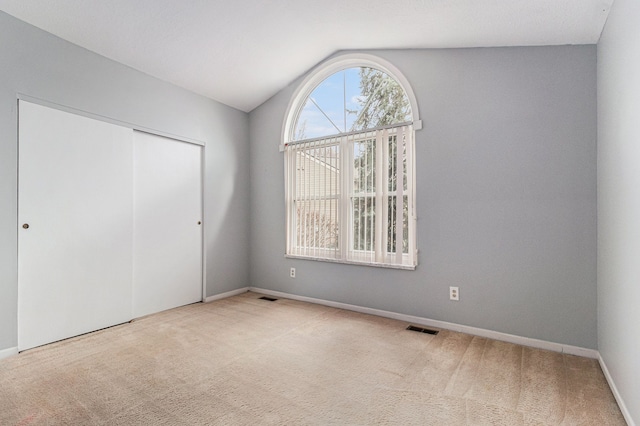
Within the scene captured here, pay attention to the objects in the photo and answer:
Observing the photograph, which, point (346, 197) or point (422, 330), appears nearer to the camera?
point (422, 330)

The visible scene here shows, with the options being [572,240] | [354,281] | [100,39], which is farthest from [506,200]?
[100,39]

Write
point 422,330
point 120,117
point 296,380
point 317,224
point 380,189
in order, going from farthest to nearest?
point 317,224, point 380,189, point 120,117, point 422,330, point 296,380

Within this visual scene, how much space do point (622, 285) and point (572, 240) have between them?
0.75m

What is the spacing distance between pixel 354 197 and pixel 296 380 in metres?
2.03

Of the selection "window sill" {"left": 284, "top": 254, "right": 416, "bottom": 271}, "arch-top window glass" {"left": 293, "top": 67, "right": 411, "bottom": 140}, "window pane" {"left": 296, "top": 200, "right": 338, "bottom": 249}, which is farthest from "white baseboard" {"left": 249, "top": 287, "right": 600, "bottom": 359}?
"arch-top window glass" {"left": 293, "top": 67, "right": 411, "bottom": 140}

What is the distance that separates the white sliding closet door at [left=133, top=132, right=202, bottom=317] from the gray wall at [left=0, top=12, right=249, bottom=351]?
0.50 feet

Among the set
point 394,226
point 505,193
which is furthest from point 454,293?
point 505,193

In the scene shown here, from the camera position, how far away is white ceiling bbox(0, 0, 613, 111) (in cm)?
224

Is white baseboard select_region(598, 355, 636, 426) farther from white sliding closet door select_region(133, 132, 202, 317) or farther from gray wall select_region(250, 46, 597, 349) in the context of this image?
white sliding closet door select_region(133, 132, 202, 317)

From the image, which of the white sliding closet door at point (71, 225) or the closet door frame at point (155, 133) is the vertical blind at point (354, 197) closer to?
the closet door frame at point (155, 133)

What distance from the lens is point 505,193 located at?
105 inches

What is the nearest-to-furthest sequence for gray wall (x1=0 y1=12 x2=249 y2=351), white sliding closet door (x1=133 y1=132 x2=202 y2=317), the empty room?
the empty room → gray wall (x1=0 y1=12 x2=249 y2=351) → white sliding closet door (x1=133 y1=132 x2=202 y2=317)

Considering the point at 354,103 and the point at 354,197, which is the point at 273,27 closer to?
the point at 354,103

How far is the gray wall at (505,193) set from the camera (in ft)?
7.89
